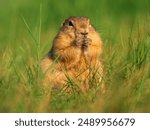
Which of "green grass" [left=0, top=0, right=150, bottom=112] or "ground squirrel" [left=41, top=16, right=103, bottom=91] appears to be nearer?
"green grass" [left=0, top=0, right=150, bottom=112]

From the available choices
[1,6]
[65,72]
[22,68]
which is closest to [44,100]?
[65,72]

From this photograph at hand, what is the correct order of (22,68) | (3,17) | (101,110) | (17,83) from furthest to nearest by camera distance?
(3,17)
(22,68)
(17,83)
(101,110)

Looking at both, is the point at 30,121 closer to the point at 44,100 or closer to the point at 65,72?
the point at 44,100

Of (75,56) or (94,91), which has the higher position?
(75,56)

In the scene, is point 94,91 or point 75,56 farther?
point 75,56

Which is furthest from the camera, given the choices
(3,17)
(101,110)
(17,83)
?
(3,17)

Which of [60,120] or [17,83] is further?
[17,83]

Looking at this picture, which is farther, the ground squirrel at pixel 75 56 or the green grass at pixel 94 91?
the ground squirrel at pixel 75 56
